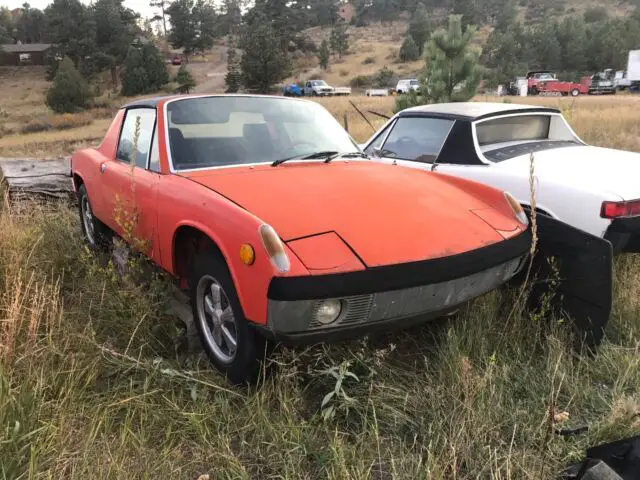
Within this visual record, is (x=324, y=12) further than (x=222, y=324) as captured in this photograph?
Yes

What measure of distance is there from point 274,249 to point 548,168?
2.88 m

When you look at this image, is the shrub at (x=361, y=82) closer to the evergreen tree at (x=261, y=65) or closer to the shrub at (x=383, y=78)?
the shrub at (x=383, y=78)

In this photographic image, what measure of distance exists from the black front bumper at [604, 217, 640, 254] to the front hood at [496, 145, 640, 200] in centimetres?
17

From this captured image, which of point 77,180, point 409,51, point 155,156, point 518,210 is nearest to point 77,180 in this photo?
point 77,180

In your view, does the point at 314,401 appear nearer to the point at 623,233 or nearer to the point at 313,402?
the point at 313,402

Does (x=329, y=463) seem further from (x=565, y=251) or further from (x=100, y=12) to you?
(x=100, y=12)

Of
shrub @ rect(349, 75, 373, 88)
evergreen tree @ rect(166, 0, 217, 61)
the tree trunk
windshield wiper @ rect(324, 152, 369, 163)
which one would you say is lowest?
shrub @ rect(349, 75, 373, 88)

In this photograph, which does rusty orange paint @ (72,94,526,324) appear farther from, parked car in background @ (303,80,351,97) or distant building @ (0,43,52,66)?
distant building @ (0,43,52,66)

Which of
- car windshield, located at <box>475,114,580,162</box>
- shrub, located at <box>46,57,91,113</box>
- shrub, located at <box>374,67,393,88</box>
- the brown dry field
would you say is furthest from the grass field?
shrub, located at <box>374,67,393,88</box>

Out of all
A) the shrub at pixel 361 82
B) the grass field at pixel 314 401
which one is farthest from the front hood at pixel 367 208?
the shrub at pixel 361 82

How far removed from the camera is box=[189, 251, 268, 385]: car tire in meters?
2.47

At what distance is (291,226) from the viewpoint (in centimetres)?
243

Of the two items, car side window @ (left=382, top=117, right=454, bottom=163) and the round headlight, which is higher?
car side window @ (left=382, top=117, right=454, bottom=163)

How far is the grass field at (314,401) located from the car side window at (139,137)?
1.01 metres
